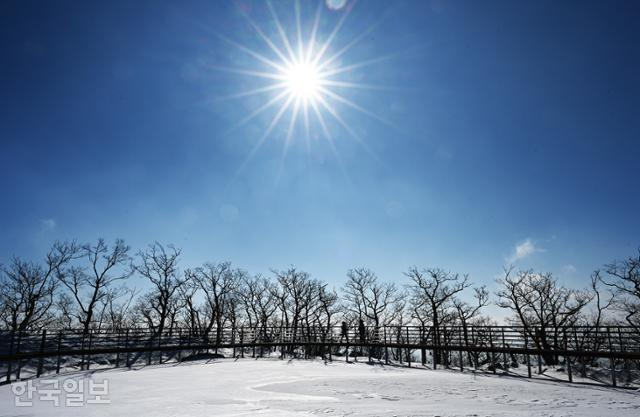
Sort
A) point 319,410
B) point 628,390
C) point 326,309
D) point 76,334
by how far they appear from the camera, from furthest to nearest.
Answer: point 326,309 → point 76,334 → point 628,390 → point 319,410

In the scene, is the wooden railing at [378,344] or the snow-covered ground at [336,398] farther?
the wooden railing at [378,344]

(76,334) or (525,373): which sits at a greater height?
(76,334)

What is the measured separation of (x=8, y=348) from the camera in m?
14.5

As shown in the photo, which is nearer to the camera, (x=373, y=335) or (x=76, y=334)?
(x=76, y=334)

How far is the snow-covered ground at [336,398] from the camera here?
6539mm

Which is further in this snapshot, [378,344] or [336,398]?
[378,344]

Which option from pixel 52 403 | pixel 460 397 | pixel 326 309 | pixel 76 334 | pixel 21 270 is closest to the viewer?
pixel 52 403

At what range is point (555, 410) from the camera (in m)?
6.94

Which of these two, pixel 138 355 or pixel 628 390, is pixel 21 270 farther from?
pixel 628 390

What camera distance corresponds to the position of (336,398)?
26.2 feet

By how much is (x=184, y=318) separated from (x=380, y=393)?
45.5 m

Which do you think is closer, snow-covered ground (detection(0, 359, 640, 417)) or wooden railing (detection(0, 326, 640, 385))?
snow-covered ground (detection(0, 359, 640, 417))

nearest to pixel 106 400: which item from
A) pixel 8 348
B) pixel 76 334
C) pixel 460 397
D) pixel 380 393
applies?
pixel 380 393

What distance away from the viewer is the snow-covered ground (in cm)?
654
